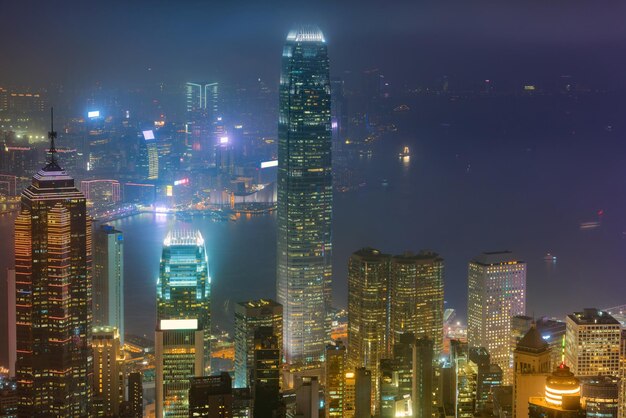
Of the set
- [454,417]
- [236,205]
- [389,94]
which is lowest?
[454,417]

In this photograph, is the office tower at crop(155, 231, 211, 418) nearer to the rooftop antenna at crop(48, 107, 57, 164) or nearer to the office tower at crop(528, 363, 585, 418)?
the rooftop antenna at crop(48, 107, 57, 164)

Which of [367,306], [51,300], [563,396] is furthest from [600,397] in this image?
[51,300]

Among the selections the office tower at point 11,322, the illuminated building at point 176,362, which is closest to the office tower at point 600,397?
the illuminated building at point 176,362

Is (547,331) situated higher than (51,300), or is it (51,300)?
(51,300)

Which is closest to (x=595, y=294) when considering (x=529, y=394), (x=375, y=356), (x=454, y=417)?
(x=375, y=356)

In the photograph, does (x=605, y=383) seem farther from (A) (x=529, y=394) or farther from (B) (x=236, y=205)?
(B) (x=236, y=205)

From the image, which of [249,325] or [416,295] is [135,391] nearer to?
[249,325]

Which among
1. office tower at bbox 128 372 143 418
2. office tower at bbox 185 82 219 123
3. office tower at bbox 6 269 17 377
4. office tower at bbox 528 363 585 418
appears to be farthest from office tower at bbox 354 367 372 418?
office tower at bbox 528 363 585 418
